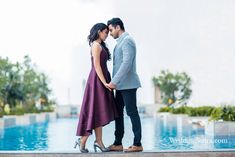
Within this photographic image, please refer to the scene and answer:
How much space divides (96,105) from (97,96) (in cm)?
8

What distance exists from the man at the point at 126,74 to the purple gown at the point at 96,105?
103mm

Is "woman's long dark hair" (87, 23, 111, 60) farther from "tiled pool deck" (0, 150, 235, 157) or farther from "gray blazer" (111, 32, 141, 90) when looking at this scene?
"tiled pool deck" (0, 150, 235, 157)

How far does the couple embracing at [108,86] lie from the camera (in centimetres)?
474

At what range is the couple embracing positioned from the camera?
4738 millimetres

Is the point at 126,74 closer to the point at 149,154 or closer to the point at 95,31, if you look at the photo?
the point at 95,31

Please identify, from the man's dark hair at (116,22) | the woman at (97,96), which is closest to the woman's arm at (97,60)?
the woman at (97,96)

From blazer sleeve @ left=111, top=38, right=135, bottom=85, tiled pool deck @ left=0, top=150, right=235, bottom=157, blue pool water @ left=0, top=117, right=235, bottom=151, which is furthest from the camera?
blue pool water @ left=0, top=117, right=235, bottom=151

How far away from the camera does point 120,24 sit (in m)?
4.82

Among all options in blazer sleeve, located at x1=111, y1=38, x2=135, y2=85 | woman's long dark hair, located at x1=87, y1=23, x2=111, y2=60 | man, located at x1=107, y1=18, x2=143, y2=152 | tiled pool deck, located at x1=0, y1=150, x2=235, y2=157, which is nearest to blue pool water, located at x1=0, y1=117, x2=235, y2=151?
man, located at x1=107, y1=18, x2=143, y2=152

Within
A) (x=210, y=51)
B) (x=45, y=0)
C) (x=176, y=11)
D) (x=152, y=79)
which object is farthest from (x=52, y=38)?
(x=152, y=79)

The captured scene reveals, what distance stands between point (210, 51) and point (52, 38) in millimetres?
8856

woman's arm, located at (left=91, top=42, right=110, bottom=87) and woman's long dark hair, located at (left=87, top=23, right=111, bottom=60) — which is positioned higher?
woman's long dark hair, located at (left=87, top=23, right=111, bottom=60)

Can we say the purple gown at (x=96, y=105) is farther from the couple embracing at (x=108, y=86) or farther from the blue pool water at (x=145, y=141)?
the blue pool water at (x=145, y=141)

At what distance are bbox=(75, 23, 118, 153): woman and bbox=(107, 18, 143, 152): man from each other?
9 centimetres
